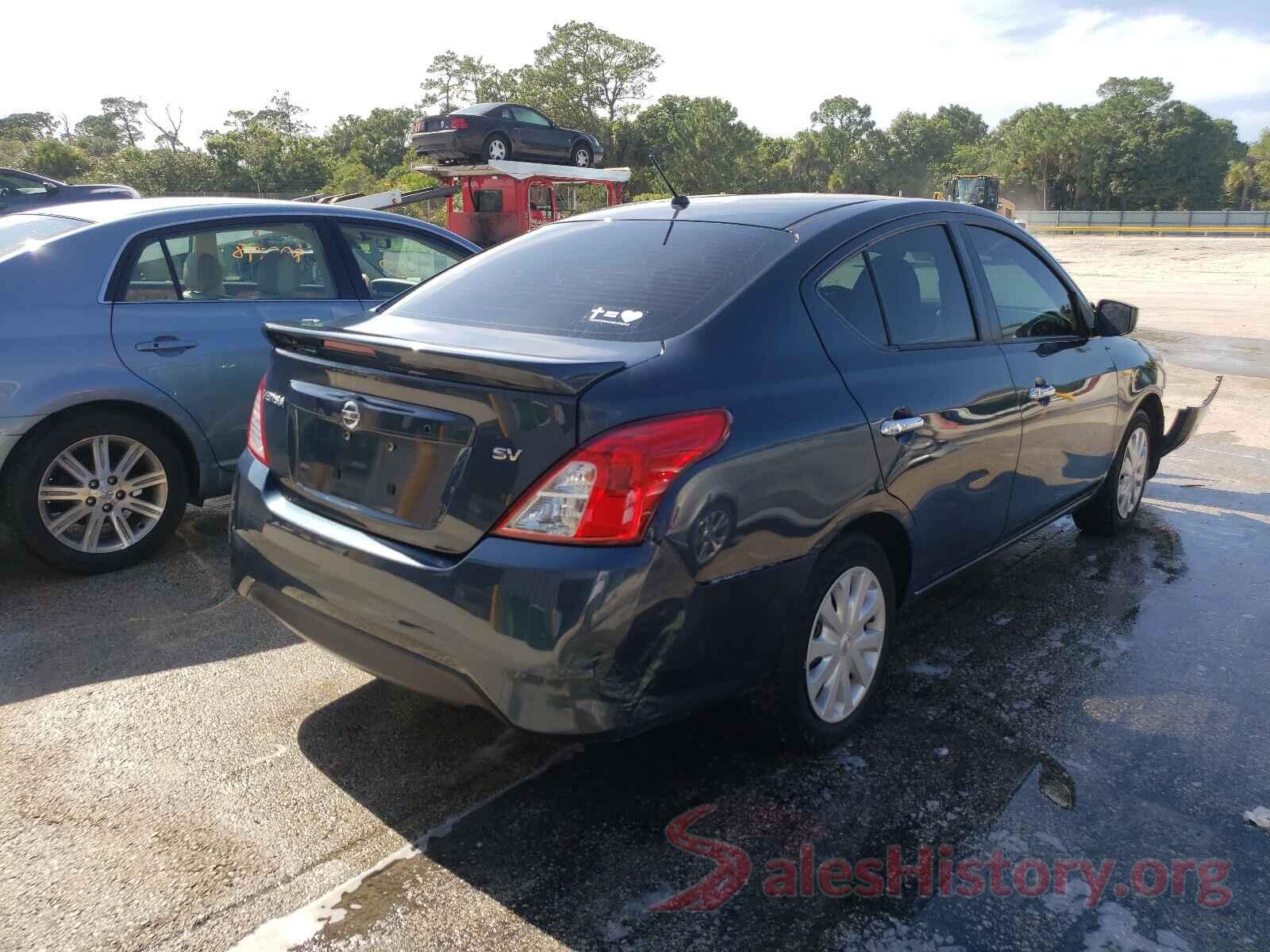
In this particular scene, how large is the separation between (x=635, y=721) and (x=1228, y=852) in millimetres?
1613

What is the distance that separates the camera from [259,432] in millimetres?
3246

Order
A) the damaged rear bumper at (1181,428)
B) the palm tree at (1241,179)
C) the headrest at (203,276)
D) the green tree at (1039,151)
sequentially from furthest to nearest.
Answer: the green tree at (1039,151)
the palm tree at (1241,179)
the damaged rear bumper at (1181,428)
the headrest at (203,276)

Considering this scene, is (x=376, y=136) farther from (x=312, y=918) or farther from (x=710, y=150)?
(x=312, y=918)

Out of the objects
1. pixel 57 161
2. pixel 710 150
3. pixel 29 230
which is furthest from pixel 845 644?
pixel 710 150

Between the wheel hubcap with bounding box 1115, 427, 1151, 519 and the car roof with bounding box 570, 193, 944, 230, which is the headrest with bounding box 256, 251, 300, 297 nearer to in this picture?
the car roof with bounding box 570, 193, 944, 230

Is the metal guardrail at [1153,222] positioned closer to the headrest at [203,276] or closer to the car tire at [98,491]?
the headrest at [203,276]

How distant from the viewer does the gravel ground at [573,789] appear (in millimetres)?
2379

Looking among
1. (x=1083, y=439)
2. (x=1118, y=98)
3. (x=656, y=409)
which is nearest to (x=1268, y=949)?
(x=656, y=409)

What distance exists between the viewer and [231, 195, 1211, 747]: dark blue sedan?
242 cm

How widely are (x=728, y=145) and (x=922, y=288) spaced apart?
69.8m

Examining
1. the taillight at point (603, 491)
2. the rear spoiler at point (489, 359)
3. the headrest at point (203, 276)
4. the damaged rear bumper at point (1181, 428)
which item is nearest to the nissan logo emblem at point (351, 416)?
the rear spoiler at point (489, 359)

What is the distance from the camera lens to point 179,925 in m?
2.34

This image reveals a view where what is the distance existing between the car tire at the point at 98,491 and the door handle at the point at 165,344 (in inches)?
12.5

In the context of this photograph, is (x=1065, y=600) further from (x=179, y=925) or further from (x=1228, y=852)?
(x=179, y=925)
